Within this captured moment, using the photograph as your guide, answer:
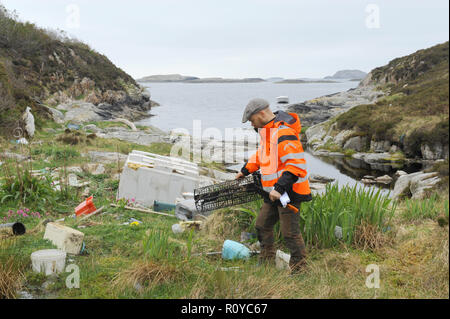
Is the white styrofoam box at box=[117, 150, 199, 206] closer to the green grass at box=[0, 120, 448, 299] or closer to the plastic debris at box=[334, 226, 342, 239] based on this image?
the green grass at box=[0, 120, 448, 299]

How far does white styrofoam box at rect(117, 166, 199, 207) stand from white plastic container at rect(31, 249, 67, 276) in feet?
12.2

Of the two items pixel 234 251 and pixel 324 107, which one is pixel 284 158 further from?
pixel 324 107

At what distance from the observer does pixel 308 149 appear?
2791cm

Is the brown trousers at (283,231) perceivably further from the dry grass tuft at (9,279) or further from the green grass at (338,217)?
the dry grass tuft at (9,279)

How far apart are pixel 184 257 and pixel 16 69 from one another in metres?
30.7

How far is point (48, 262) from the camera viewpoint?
388 centimetres

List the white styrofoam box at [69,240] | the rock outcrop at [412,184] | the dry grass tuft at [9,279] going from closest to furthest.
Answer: the dry grass tuft at [9,279]
the white styrofoam box at [69,240]
the rock outcrop at [412,184]

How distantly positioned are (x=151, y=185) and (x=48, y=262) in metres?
3.96

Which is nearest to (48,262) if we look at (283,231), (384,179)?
(283,231)

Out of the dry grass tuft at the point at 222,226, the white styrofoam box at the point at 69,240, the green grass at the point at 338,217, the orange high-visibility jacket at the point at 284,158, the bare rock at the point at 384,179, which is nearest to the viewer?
the orange high-visibility jacket at the point at 284,158

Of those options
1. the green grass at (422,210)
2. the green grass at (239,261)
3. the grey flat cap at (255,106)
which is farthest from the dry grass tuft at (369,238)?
the grey flat cap at (255,106)

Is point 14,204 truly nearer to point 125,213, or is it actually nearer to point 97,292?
point 125,213

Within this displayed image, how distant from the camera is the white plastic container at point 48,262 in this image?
385 centimetres

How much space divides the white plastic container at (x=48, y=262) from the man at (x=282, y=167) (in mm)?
2068
